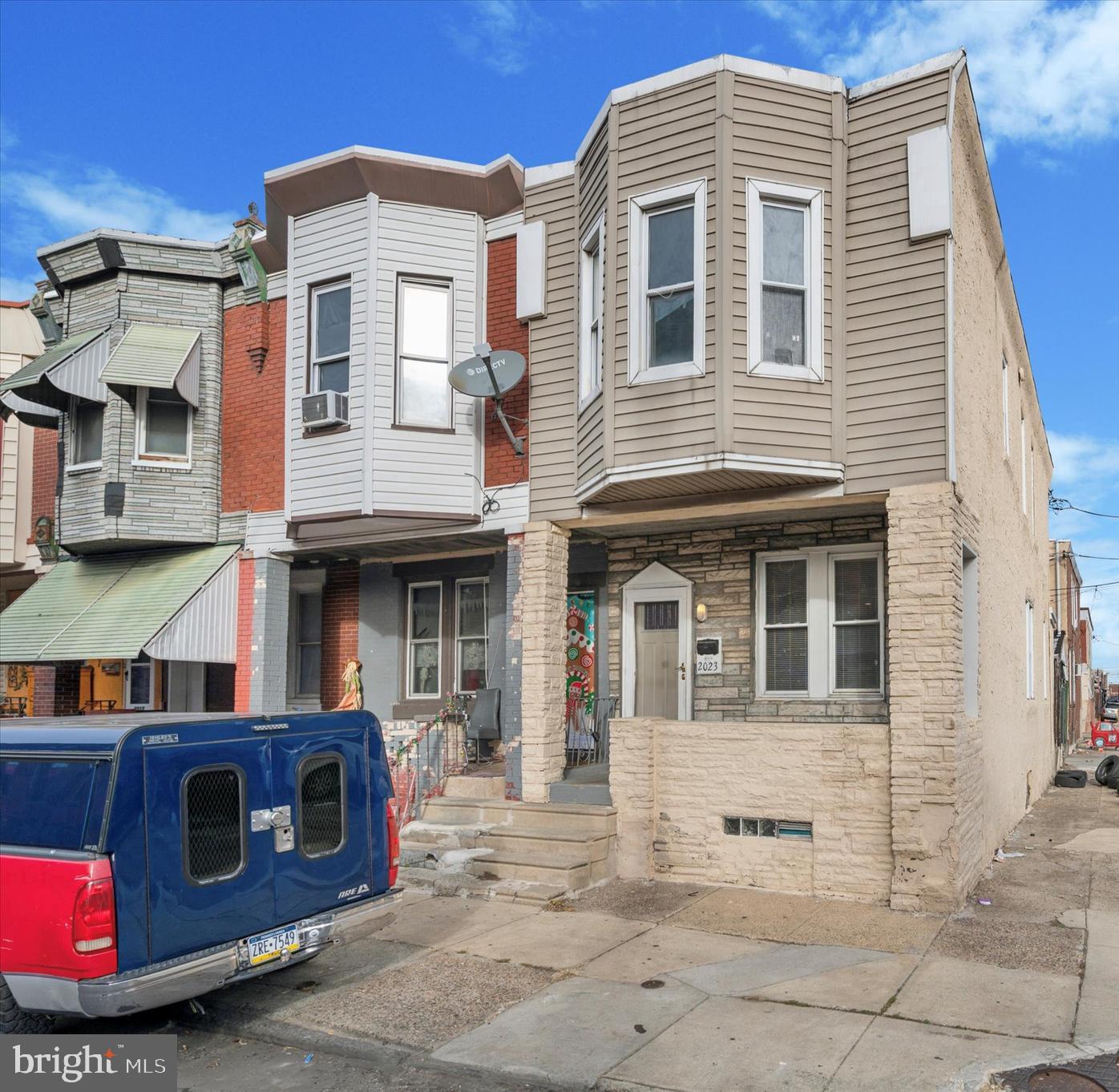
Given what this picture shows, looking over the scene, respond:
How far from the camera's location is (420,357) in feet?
42.1

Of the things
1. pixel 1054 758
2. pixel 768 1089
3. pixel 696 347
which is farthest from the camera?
pixel 1054 758

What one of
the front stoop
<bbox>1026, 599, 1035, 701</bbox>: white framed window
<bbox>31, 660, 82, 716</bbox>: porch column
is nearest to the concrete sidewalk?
the front stoop

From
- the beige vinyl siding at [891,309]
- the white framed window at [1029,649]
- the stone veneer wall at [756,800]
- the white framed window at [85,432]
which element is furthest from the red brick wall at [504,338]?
the white framed window at [1029,649]

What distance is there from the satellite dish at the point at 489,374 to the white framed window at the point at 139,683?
23.6 feet

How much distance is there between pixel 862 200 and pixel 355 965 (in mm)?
8368

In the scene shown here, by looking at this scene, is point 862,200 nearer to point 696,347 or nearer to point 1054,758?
point 696,347

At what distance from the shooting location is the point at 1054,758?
899 inches

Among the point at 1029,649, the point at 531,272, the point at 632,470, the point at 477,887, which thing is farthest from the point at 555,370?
the point at 1029,649

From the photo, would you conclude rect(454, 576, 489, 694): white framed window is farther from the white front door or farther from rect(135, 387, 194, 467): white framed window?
rect(135, 387, 194, 467): white framed window

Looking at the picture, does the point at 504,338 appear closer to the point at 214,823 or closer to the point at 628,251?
the point at 628,251

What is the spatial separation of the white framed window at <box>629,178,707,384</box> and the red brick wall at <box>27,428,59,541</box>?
1000cm

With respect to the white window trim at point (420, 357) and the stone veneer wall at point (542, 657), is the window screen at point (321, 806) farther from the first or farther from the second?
the white window trim at point (420, 357)

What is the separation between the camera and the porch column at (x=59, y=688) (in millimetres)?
16297

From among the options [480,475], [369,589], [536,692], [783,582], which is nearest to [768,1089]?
[536,692]
